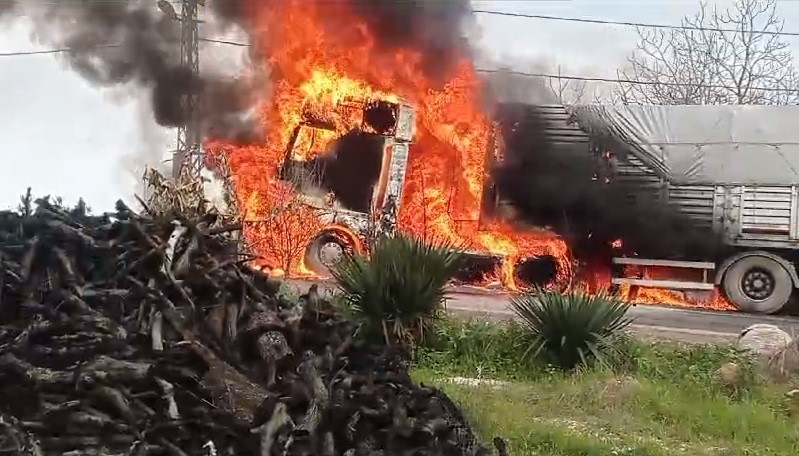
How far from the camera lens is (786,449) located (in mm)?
5707

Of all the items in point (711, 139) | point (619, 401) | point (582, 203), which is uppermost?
point (711, 139)

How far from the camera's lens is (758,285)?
1488cm

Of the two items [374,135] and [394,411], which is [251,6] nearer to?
[374,135]

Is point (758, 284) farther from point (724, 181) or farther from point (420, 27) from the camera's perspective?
point (420, 27)

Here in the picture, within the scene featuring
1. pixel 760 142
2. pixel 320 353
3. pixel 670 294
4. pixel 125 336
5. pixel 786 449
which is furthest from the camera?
pixel 670 294

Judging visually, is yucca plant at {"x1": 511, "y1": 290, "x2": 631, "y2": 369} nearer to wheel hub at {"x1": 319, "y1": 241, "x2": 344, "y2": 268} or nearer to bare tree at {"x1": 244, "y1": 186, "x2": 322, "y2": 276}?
wheel hub at {"x1": 319, "y1": 241, "x2": 344, "y2": 268}

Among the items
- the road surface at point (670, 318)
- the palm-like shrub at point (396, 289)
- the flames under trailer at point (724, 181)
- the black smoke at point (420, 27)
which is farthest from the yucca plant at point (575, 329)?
the black smoke at point (420, 27)

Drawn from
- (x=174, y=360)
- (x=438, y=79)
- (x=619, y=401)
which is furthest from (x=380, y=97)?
(x=174, y=360)

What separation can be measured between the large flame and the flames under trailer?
6.80ft

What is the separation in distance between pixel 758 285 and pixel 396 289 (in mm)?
9200

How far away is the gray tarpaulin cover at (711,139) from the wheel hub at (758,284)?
169 centimetres

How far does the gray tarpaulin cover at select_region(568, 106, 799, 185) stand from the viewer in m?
14.6

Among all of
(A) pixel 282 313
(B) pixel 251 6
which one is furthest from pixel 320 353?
(B) pixel 251 6

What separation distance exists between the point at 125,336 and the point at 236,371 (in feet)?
2.09
